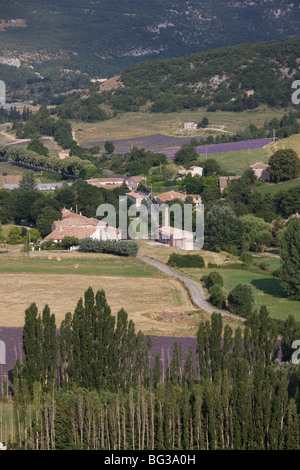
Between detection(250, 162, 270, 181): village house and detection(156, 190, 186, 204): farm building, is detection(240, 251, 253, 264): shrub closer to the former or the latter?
detection(156, 190, 186, 204): farm building

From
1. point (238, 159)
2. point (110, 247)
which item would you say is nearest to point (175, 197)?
point (238, 159)

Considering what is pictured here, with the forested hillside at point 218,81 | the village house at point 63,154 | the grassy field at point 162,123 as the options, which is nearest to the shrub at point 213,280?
the village house at point 63,154

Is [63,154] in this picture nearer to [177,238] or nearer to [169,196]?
[169,196]

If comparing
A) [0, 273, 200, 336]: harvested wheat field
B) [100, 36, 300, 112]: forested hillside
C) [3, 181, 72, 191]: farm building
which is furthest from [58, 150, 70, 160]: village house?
[0, 273, 200, 336]: harvested wheat field

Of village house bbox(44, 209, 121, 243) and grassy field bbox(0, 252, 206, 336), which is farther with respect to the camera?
village house bbox(44, 209, 121, 243)

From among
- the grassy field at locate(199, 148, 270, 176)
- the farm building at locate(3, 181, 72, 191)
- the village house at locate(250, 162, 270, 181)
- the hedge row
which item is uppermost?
the grassy field at locate(199, 148, 270, 176)

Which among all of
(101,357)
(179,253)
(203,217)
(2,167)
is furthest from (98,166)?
(101,357)

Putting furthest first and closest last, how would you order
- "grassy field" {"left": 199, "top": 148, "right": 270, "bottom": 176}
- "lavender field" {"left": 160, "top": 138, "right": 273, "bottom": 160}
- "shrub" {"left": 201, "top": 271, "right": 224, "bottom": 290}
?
"lavender field" {"left": 160, "top": 138, "right": 273, "bottom": 160} < "grassy field" {"left": 199, "top": 148, "right": 270, "bottom": 176} < "shrub" {"left": 201, "top": 271, "right": 224, "bottom": 290}
